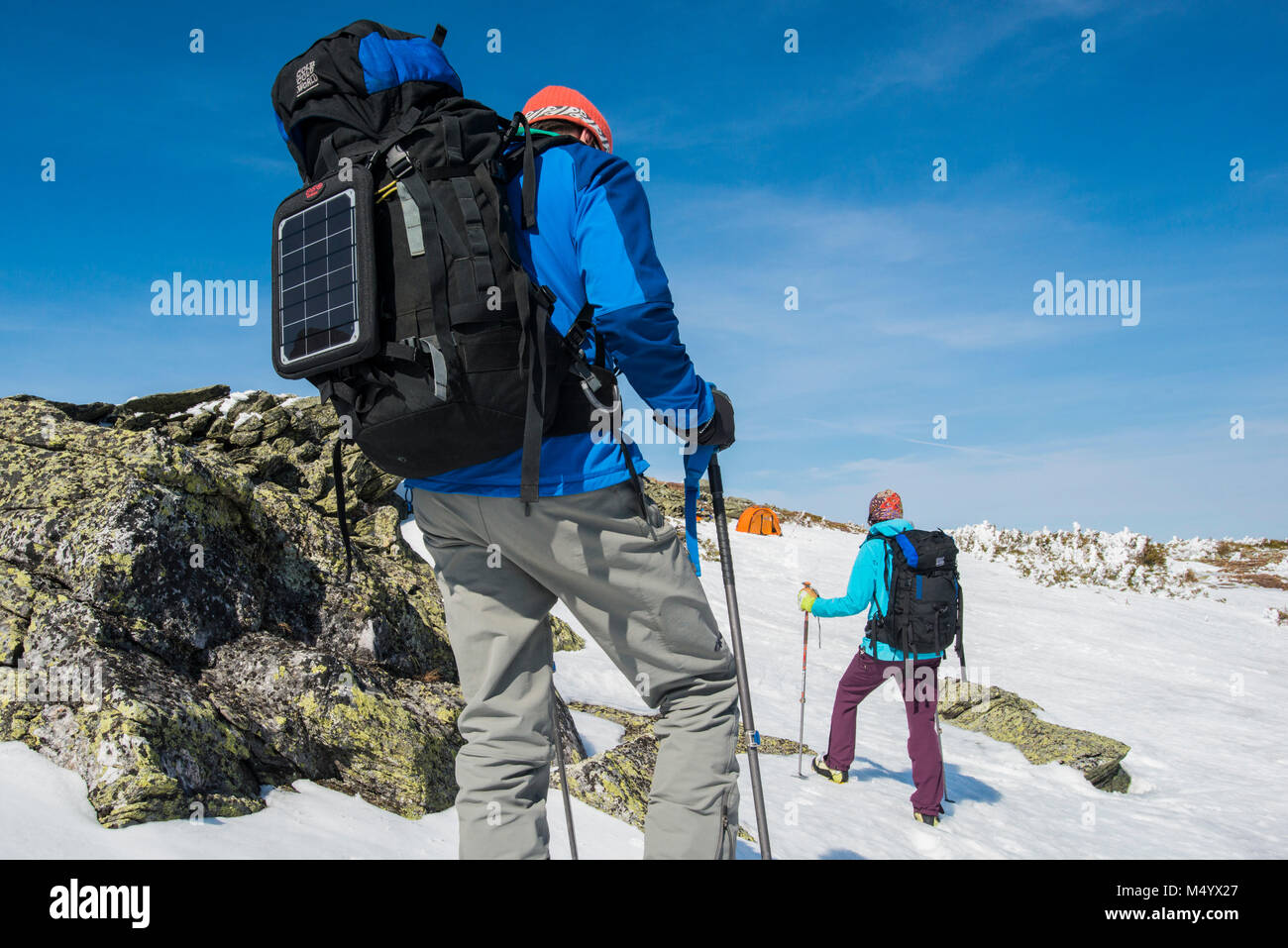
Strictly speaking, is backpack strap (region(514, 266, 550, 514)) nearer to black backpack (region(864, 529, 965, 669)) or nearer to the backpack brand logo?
the backpack brand logo

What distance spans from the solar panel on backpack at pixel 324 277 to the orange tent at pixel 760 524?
2427cm

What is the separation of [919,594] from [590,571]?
517 cm

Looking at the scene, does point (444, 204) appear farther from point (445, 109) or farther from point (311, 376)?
point (311, 376)

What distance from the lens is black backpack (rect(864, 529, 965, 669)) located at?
662 centimetres

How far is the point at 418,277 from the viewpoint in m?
2.16

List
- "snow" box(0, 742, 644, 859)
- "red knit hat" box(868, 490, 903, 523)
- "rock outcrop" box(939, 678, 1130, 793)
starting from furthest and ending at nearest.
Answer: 1. "rock outcrop" box(939, 678, 1130, 793)
2. "red knit hat" box(868, 490, 903, 523)
3. "snow" box(0, 742, 644, 859)

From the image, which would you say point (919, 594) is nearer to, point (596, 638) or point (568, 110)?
point (596, 638)

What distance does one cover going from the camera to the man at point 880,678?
636 cm

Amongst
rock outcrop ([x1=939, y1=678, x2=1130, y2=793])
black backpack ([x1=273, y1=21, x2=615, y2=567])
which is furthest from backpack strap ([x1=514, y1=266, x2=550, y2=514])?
rock outcrop ([x1=939, y1=678, x2=1130, y2=793])

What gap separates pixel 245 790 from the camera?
3.59m

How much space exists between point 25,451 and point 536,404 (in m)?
4.60

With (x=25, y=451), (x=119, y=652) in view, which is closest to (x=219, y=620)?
(x=119, y=652)

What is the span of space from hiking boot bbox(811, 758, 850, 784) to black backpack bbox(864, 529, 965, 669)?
1366 mm

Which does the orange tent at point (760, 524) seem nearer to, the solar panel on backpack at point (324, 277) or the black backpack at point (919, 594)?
the black backpack at point (919, 594)
